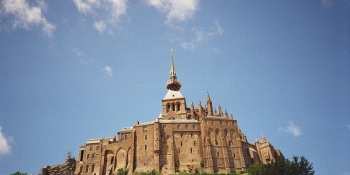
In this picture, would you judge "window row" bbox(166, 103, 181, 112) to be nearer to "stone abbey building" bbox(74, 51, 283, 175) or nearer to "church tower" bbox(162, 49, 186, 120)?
"church tower" bbox(162, 49, 186, 120)

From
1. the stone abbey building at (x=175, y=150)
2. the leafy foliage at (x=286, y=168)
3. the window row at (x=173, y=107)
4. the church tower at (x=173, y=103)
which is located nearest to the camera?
the leafy foliage at (x=286, y=168)

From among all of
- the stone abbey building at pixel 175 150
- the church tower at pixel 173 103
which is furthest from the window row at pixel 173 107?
the stone abbey building at pixel 175 150

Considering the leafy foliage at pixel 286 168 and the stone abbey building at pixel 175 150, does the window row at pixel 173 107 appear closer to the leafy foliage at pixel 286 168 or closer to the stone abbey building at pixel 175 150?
the stone abbey building at pixel 175 150

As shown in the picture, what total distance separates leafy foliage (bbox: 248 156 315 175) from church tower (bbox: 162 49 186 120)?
32662 millimetres

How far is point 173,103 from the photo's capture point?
95312 mm

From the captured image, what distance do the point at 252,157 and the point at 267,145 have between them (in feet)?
20.6

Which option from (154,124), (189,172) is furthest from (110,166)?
(189,172)

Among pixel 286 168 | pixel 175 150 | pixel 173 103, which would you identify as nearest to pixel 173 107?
pixel 173 103

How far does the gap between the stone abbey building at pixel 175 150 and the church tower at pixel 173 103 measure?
1163 centimetres

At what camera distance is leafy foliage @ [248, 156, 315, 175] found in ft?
184

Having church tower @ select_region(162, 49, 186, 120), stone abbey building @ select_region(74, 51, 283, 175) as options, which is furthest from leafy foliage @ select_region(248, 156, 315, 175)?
church tower @ select_region(162, 49, 186, 120)

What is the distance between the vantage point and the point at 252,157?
75688 millimetres

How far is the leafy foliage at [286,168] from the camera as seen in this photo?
184ft

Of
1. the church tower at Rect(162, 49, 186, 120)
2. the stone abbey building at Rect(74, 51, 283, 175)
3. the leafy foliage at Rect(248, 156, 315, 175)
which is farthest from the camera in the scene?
the church tower at Rect(162, 49, 186, 120)
